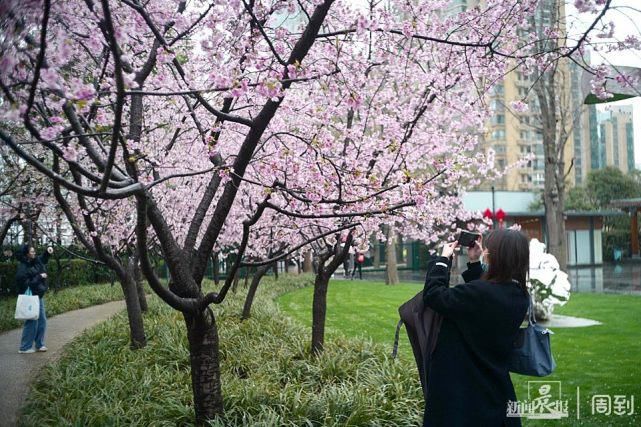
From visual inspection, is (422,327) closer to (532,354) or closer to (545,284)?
(532,354)

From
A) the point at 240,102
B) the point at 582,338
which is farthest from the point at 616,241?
the point at 240,102

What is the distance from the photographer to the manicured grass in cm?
1062

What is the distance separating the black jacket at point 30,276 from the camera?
8.10 m

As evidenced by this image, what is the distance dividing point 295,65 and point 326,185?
1.28 metres

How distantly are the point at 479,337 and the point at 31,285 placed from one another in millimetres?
7201

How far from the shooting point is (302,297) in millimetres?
16375

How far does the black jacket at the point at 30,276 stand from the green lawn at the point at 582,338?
4.12m

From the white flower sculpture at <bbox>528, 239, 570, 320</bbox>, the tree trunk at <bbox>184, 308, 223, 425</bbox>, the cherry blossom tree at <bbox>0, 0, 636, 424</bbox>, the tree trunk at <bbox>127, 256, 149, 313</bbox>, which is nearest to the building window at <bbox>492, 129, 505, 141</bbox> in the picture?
the white flower sculpture at <bbox>528, 239, 570, 320</bbox>

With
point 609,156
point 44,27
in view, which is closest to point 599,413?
point 44,27

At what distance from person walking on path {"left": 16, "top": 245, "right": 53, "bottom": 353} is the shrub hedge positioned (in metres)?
0.56

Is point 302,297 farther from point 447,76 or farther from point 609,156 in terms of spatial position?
point 609,156

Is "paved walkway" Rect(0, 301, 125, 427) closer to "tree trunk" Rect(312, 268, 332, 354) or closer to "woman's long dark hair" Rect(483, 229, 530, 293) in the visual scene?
"tree trunk" Rect(312, 268, 332, 354)

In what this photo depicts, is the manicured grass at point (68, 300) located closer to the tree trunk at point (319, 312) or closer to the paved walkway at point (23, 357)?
the paved walkway at point (23, 357)

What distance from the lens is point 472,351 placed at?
275 centimetres
